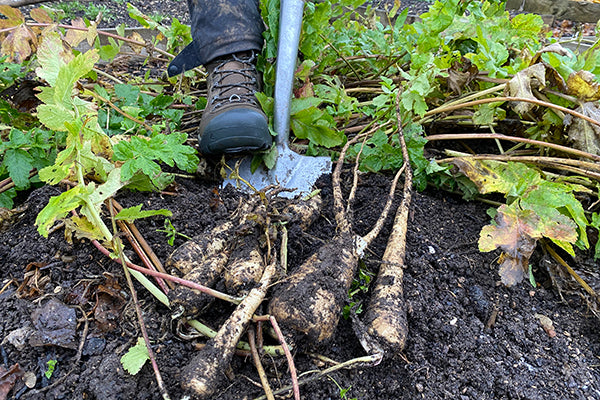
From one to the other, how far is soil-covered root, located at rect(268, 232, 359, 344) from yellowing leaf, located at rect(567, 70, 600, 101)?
127cm

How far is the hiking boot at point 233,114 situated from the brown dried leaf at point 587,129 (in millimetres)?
1403

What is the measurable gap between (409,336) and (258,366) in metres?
0.54

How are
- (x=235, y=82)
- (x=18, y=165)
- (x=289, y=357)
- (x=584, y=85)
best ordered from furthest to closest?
(x=235, y=82) → (x=584, y=85) → (x=18, y=165) → (x=289, y=357)

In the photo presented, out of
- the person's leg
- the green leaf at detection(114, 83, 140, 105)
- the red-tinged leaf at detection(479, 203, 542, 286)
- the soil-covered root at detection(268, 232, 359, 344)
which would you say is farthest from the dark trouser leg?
the red-tinged leaf at detection(479, 203, 542, 286)

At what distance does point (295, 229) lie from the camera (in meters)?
1.68

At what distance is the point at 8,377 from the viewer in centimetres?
117

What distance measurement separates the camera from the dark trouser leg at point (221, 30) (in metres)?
2.34

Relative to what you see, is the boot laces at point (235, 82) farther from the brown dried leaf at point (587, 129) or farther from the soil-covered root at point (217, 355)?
the brown dried leaf at point (587, 129)

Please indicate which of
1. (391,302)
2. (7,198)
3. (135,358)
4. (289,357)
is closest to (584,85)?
(391,302)

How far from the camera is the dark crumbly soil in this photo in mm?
1225

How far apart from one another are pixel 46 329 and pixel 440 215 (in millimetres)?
1624

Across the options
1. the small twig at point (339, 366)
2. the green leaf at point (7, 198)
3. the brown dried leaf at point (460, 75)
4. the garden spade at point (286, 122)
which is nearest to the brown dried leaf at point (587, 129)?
the brown dried leaf at point (460, 75)

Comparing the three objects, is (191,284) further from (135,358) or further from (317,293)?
(317,293)

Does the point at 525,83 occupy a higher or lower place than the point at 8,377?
higher
